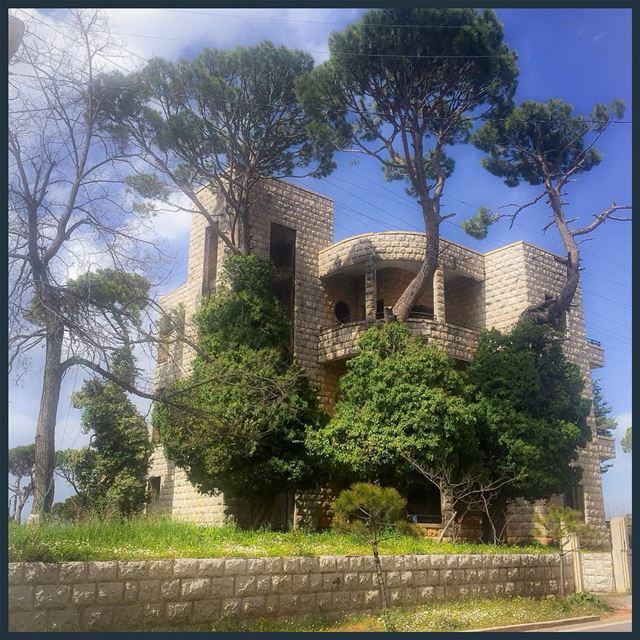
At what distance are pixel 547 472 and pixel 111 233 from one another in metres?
10.5

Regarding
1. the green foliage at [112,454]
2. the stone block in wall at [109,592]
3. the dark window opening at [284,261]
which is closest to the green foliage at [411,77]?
the dark window opening at [284,261]

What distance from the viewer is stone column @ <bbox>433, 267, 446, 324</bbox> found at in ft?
59.0

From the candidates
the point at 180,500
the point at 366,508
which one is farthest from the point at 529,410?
the point at 180,500

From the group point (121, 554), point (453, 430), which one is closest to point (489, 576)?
point (453, 430)

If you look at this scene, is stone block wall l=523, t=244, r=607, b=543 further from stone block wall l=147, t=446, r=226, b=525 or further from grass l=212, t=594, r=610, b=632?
stone block wall l=147, t=446, r=226, b=525

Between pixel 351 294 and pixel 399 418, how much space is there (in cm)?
588

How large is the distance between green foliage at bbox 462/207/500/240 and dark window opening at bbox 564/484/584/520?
723cm

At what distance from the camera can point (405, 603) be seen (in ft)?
31.0

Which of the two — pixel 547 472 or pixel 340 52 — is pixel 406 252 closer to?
pixel 340 52

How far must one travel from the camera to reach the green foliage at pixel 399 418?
1428cm

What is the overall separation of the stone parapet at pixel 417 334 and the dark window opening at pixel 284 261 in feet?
3.96

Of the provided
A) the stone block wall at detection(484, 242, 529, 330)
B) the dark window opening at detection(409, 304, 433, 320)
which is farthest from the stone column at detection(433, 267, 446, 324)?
the stone block wall at detection(484, 242, 529, 330)

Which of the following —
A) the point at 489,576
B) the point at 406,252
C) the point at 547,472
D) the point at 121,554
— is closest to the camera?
the point at 121,554

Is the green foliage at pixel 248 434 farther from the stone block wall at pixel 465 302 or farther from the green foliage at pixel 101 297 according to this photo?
the stone block wall at pixel 465 302
